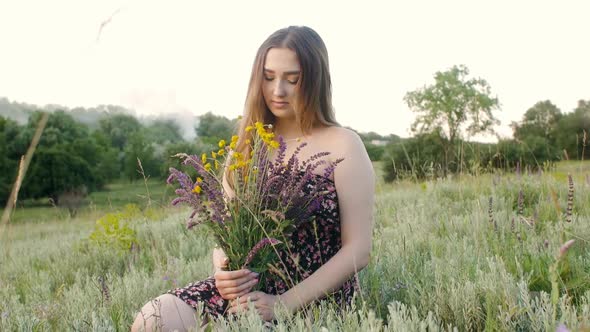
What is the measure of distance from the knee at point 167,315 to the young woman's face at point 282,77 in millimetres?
1114

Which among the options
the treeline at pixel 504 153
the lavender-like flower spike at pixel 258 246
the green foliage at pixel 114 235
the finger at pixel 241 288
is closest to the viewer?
the lavender-like flower spike at pixel 258 246

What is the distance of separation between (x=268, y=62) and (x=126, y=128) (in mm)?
73302

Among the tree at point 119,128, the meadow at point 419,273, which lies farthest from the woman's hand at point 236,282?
the tree at point 119,128

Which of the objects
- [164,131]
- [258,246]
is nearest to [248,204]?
[258,246]

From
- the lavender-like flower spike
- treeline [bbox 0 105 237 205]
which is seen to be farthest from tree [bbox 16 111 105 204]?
the lavender-like flower spike

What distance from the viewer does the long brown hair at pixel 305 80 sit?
2779 millimetres

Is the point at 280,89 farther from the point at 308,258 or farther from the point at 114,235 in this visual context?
the point at 114,235

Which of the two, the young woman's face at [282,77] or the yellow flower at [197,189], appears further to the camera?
the young woman's face at [282,77]

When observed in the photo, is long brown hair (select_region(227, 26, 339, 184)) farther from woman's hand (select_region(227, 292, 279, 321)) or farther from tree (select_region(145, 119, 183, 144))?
tree (select_region(145, 119, 183, 144))

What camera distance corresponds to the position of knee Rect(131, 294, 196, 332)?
241 centimetres

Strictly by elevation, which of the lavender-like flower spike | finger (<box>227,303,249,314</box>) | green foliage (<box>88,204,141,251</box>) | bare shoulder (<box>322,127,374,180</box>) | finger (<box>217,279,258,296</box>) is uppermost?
bare shoulder (<box>322,127,374,180</box>)

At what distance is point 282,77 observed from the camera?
2.79 m

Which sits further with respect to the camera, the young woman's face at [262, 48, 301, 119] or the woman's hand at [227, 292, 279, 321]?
the young woman's face at [262, 48, 301, 119]

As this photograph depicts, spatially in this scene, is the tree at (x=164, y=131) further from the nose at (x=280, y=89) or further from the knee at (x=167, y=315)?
the knee at (x=167, y=315)
